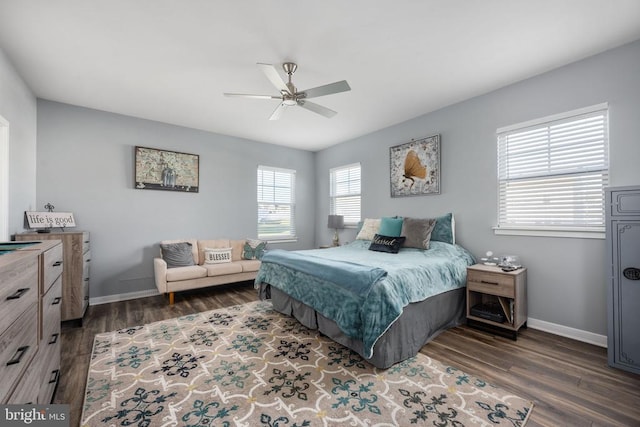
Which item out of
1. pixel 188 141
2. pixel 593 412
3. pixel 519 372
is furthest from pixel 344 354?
pixel 188 141

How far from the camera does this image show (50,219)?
11.3 ft

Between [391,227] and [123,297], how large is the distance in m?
4.15

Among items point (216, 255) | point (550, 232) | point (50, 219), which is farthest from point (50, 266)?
point (550, 232)

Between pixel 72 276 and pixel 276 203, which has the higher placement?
pixel 276 203

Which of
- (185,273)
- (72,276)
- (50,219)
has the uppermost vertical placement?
(50,219)

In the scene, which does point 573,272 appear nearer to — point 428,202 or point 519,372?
point 519,372

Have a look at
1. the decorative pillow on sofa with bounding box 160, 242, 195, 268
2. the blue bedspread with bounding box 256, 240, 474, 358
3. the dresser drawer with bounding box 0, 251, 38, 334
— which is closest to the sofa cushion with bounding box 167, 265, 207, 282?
the decorative pillow on sofa with bounding box 160, 242, 195, 268

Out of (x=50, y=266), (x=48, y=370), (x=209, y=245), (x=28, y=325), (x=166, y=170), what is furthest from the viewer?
(x=209, y=245)

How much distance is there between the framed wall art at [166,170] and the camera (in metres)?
4.32

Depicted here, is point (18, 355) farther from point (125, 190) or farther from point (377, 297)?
point (125, 190)

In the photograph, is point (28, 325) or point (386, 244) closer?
point (28, 325)

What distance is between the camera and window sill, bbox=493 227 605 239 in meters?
2.66

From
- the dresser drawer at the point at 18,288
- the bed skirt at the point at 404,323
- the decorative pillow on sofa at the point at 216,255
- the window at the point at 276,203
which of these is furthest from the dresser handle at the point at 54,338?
the window at the point at 276,203

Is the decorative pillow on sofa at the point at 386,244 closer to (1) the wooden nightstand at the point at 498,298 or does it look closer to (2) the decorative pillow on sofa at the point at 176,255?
(1) the wooden nightstand at the point at 498,298
